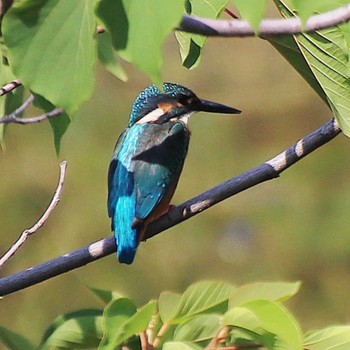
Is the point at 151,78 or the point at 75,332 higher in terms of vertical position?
the point at 151,78

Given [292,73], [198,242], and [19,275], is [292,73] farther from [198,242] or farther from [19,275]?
[19,275]

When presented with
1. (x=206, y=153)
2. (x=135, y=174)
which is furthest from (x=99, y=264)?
(x=135, y=174)

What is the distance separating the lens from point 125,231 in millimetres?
2080

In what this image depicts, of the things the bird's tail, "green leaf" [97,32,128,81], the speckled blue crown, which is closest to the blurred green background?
the speckled blue crown

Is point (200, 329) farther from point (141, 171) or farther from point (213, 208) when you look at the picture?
point (213, 208)

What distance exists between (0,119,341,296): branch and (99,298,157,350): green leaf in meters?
0.31

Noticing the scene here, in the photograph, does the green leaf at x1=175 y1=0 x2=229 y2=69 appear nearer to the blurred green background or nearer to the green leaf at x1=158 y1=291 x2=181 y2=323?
the green leaf at x1=158 y1=291 x2=181 y2=323

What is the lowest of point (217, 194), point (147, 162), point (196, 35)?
point (147, 162)

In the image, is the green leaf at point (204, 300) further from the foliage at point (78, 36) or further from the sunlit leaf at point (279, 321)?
the foliage at point (78, 36)

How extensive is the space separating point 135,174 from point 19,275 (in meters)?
0.69

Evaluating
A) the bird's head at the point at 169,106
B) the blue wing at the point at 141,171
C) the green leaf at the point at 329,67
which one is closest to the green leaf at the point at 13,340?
the green leaf at the point at 329,67

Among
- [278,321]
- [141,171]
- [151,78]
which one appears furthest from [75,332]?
[141,171]

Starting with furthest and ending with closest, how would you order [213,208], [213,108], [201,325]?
1. [213,208]
2. [213,108]
3. [201,325]

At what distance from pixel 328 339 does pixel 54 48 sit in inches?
21.4
